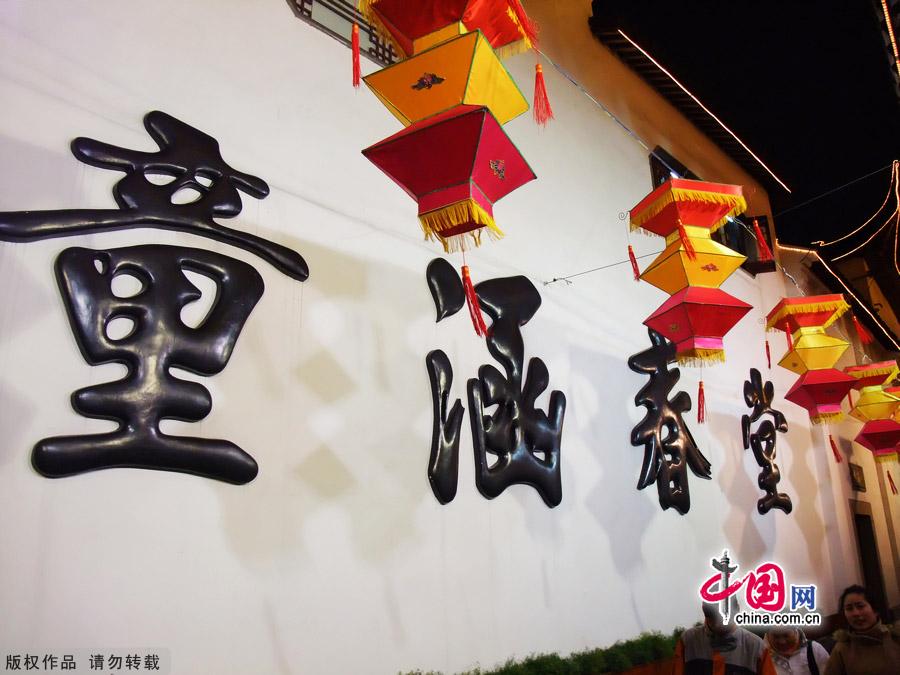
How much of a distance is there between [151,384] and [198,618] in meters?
0.81

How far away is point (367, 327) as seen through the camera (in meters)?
3.12

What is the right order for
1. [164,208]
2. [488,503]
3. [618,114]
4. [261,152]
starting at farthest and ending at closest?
[618,114], [488,503], [261,152], [164,208]

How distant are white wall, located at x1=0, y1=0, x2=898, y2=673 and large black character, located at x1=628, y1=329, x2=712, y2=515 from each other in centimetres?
26

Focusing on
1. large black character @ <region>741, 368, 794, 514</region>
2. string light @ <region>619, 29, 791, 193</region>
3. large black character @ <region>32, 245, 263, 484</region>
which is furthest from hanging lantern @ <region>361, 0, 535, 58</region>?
large black character @ <region>741, 368, 794, 514</region>

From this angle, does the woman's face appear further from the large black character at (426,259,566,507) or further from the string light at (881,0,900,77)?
the string light at (881,0,900,77)

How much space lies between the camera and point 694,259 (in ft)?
11.4

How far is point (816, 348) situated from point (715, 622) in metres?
2.90

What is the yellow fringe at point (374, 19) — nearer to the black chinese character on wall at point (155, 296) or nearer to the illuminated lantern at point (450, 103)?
the illuminated lantern at point (450, 103)

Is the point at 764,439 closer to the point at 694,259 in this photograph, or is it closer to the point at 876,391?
the point at 876,391

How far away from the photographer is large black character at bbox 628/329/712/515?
4750 millimetres

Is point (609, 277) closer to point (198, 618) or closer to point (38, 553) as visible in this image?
point (198, 618)

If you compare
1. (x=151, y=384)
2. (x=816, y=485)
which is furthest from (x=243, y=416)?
(x=816, y=485)

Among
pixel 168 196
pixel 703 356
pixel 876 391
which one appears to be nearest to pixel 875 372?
pixel 876 391

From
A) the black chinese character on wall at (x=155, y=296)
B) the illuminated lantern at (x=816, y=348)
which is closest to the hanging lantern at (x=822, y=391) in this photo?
the illuminated lantern at (x=816, y=348)
